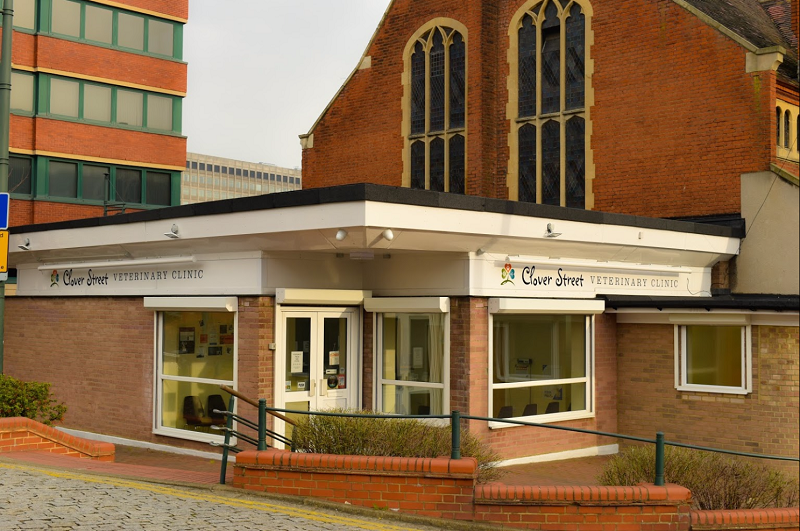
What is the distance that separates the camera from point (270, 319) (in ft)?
46.2

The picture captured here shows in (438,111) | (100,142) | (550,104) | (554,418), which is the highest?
(100,142)

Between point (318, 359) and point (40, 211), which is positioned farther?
point (40, 211)

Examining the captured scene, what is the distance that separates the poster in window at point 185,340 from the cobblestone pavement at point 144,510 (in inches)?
170

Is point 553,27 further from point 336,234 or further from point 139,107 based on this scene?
point 139,107

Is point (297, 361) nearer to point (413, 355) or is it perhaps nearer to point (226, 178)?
point (413, 355)

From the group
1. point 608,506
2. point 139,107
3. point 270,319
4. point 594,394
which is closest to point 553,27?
point 594,394

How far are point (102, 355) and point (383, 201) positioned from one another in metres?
7.33

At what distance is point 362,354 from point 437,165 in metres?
9.59

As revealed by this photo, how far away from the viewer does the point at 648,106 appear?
19.7m

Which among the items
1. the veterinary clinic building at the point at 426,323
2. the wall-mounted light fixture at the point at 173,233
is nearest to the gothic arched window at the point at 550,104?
the veterinary clinic building at the point at 426,323

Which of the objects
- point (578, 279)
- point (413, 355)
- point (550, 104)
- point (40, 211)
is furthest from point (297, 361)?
point (40, 211)

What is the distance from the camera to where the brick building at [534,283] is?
1396 centimetres

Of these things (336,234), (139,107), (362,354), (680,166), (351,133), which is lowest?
(362,354)

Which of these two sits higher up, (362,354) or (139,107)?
(139,107)
